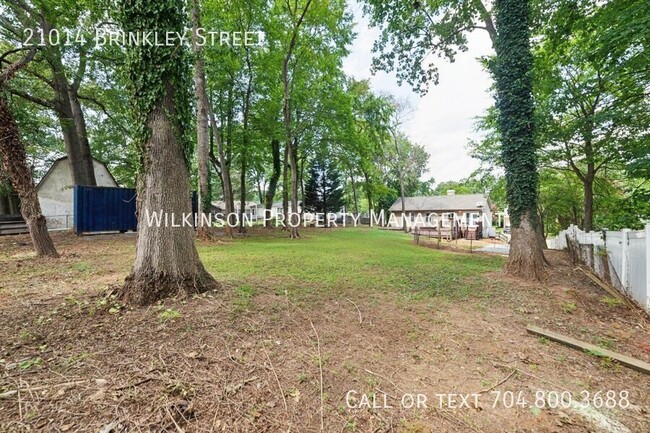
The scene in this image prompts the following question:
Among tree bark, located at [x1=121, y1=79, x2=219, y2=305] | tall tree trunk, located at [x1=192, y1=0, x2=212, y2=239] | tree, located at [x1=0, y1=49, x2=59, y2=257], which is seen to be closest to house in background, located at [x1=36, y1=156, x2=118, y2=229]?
tall tree trunk, located at [x1=192, y1=0, x2=212, y2=239]

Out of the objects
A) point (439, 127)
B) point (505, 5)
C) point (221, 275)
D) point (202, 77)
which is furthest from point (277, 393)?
point (439, 127)

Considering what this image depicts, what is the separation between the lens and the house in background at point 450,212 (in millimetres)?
28344

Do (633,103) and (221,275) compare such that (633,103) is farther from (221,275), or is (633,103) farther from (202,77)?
(202,77)

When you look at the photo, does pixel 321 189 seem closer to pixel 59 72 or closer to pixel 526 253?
pixel 59 72

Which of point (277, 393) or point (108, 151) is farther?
point (108, 151)

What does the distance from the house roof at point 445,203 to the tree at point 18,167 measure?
3145cm

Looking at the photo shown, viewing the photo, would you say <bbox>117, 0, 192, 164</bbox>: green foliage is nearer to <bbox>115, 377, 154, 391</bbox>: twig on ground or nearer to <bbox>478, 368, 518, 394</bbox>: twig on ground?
<bbox>115, 377, 154, 391</bbox>: twig on ground

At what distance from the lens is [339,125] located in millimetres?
15078

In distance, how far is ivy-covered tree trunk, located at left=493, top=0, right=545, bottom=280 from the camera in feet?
18.4

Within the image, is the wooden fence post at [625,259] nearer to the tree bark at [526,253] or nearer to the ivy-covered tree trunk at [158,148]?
the tree bark at [526,253]

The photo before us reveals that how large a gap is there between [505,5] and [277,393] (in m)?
8.22

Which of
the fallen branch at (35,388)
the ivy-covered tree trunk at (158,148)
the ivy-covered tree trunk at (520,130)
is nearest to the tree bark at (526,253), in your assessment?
the ivy-covered tree trunk at (520,130)

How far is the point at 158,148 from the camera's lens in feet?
11.6

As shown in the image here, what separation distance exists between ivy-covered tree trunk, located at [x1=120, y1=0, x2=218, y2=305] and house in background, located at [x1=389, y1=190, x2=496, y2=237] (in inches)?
1018
